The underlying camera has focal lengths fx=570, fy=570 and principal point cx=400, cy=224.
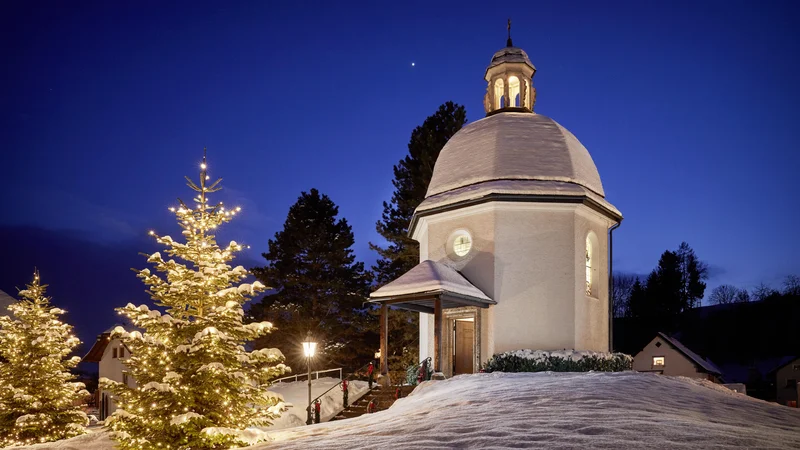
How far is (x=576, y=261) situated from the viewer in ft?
56.9

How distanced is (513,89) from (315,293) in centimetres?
1963

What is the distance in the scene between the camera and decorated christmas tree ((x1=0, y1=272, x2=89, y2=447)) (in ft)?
50.6

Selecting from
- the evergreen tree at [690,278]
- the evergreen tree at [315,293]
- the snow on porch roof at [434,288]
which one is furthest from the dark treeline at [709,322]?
the snow on porch roof at [434,288]

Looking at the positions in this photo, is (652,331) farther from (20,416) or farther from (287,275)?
(20,416)

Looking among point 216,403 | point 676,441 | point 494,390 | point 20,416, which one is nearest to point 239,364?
point 216,403

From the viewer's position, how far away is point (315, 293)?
1442 inches

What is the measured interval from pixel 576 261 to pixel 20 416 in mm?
16268

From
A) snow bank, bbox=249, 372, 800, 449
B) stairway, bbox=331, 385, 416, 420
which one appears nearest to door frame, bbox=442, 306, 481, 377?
stairway, bbox=331, 385, 416, 420

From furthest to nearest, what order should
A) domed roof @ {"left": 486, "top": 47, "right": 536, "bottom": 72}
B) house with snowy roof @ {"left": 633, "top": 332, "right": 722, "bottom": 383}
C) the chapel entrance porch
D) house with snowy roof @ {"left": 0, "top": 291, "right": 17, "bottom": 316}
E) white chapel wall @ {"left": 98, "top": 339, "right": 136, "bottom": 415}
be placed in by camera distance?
house with snowy roof @ {"left": 633, "top": 332, "right": 722, "bottom": 383}
house with snowy roof @ {"left": 0, "top": 291, "right": 17, "bottom": 316}
white chapel wall @ {"left": 98, "top": 339, "right": 136, "bottom": 415}
domed roof @ {"left": 486, "top": 47, "right": 536, "bottom": 72}
the chapel entrance porch

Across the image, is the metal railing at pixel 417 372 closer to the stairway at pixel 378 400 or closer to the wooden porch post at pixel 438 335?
the stairway at pixel 378 400

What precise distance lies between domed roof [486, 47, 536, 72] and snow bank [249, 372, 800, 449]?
14.2m

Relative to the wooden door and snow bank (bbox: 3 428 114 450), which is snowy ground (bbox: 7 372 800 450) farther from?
the wooden door

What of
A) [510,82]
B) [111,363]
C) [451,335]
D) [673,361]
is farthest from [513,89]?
[111,363]

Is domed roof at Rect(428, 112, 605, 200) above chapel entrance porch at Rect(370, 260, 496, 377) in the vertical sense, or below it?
above
